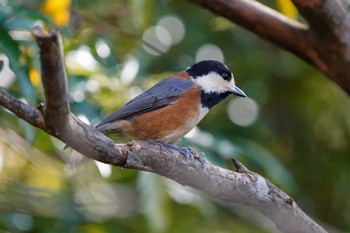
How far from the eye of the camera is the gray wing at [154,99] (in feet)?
13.9

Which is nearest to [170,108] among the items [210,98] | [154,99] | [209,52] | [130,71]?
[154,99]

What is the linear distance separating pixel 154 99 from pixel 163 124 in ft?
0.58

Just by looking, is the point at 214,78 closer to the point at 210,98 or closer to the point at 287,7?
the point at 210,98

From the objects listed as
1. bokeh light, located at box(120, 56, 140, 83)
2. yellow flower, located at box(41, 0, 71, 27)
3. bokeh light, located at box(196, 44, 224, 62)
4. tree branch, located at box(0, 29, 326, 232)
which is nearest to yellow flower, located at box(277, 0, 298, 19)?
bokeh light, located at box(120, 56, 140, 83)

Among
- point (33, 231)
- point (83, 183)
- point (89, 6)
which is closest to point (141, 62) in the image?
point (89, 6)

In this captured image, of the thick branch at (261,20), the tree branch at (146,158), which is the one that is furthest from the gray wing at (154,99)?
the tree branch at (146,158)

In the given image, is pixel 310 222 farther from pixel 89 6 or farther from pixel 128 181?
pixel 89 6

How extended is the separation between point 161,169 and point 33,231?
5.16 ft

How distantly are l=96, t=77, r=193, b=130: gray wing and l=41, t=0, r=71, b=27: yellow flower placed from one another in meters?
0.52

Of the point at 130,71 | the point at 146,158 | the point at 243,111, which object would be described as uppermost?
the point at 146,158

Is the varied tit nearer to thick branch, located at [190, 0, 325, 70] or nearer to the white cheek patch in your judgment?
the white cheek patch

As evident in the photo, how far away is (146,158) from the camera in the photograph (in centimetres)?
316

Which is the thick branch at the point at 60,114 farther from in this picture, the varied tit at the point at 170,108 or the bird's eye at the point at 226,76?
the bird's eye at the point at 226,76

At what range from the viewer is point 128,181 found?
5160 mm
